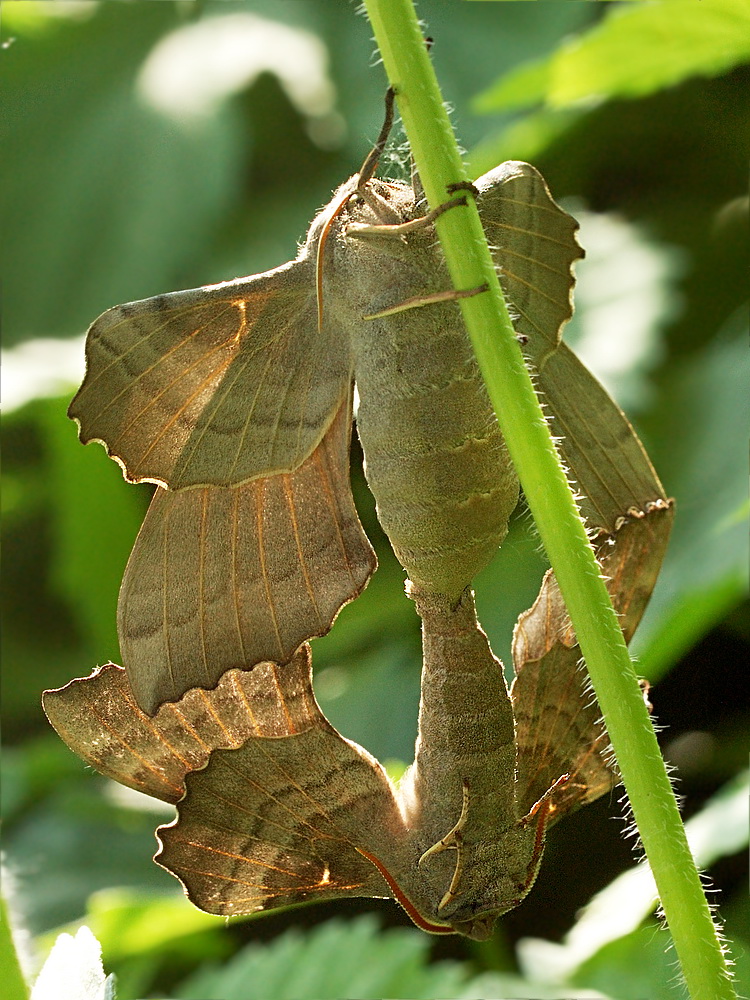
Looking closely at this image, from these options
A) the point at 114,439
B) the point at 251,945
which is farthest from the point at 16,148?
the point at 114,439

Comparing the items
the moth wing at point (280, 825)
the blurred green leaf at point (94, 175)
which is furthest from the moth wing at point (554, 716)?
the blurred green leaf at point (94, 175)

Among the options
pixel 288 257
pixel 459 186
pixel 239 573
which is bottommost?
pixel 239 573

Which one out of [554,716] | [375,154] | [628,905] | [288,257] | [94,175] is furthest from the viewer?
[94,175]

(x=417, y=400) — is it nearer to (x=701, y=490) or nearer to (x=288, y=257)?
(x=701, y=490)

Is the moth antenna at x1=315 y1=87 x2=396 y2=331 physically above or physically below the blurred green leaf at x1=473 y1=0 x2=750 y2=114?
Result: below

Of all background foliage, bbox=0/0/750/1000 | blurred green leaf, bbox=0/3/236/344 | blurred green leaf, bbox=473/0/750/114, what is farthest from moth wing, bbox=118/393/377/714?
blurred green leaf, bbox=0/3/236/344

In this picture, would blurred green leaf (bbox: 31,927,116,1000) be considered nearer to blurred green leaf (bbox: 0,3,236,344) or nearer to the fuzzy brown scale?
the fuzzy brown scale

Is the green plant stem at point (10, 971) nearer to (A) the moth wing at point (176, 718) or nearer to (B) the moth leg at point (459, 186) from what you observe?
(A) the moth wing at point (176, 718)

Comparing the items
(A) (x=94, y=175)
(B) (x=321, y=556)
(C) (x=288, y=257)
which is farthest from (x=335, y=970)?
(A) (x=94, y=175)
